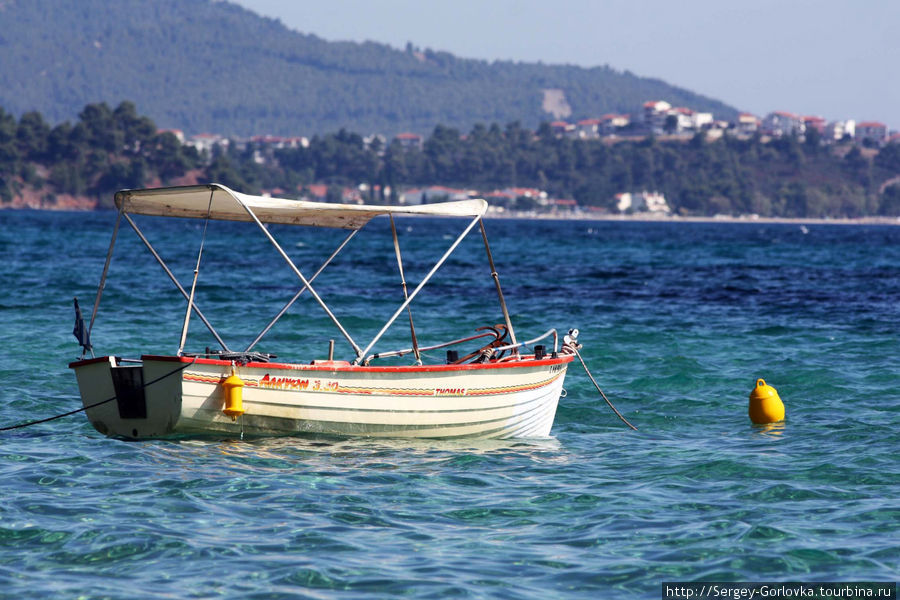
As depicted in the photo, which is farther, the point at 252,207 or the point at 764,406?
the point at 764,406

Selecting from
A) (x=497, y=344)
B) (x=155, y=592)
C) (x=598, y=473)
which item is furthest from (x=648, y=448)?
(x=155, y=592)

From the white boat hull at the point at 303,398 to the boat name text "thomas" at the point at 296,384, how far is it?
0.01 m

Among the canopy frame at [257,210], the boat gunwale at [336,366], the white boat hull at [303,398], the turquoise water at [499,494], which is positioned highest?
the canopy frame at [257,210]

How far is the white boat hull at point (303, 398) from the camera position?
1420 cm

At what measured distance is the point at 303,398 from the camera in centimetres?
1467

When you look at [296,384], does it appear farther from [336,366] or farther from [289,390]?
[336,366]

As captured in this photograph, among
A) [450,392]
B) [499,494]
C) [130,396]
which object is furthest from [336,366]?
[499,494]

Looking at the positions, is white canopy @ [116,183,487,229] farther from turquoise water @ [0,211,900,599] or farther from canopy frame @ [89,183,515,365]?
turquoise water @ [0,211,900,599]

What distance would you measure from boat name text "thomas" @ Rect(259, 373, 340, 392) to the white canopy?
230cm

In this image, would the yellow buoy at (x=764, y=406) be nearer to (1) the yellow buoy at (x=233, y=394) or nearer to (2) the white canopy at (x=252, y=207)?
(2) the white canopy at (x=252, y=207)

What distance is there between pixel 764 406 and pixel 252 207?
8.73 meters

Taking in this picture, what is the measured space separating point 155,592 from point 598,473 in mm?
6397

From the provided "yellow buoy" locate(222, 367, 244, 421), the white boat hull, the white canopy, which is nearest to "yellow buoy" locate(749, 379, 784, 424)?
the white boat hull

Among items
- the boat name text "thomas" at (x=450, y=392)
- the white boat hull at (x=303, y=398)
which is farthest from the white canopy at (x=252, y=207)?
the boat name text "thomas" at (x=450, y=392)
